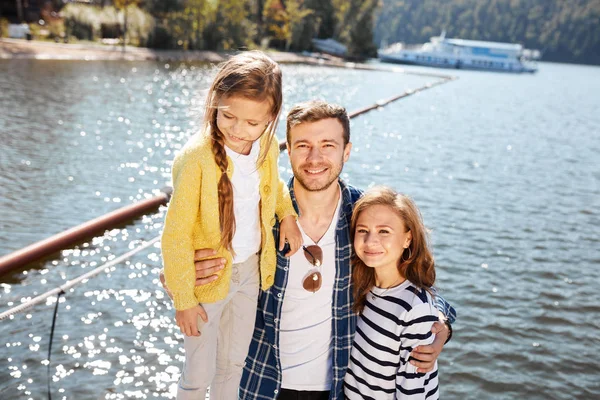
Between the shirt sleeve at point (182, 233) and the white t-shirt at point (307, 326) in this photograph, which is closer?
the shirt sleeve at point (182, 233)

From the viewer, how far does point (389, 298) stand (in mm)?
A: 2244

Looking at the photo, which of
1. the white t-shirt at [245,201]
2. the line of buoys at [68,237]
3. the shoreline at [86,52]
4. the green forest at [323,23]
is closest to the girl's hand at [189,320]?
the white t-shirt at [245,201]

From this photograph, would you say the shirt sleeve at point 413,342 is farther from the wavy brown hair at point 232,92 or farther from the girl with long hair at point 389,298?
the wavy brown hair at point 232,92

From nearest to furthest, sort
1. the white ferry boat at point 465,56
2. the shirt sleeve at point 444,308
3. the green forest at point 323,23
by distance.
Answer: the shirt sleeve at point 444,308
the green forest at point 323,23
the white ferry boat at point 465,56

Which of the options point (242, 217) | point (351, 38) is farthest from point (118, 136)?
point (351, 38)

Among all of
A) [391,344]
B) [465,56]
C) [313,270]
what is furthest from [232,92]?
[465,56]

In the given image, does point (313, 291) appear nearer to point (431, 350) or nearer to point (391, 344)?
point (391, 344)

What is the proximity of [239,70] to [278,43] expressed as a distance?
2720 inches

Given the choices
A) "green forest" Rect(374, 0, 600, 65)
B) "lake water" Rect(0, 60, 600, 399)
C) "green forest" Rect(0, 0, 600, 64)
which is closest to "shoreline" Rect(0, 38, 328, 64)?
"green forest" Rect(0, 0, 600, 64)

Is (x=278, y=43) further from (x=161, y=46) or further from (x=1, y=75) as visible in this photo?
(x=1, y=75)

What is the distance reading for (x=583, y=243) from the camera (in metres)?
9.27

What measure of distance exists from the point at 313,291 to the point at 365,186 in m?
9.97

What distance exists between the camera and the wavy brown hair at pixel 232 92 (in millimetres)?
2020

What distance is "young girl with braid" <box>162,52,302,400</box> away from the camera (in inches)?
80.4
